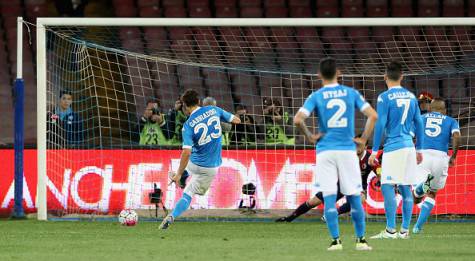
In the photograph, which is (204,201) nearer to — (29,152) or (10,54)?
(29,152)

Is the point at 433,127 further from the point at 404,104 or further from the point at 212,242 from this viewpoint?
the point at 212,242

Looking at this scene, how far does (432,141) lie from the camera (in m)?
14.5

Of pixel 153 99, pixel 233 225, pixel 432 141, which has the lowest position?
pixel 233 225

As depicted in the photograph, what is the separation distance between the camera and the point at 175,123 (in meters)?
17.4

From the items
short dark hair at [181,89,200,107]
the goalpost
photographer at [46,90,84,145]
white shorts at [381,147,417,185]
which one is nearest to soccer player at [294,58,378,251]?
white shorts at [381,147,417,185]

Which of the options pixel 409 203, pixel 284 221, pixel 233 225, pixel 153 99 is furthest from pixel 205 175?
pixel 153 99

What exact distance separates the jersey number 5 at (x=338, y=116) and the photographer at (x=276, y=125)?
22.6 feet

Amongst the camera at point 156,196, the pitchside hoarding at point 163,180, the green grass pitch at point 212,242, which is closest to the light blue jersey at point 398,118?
the green grass pitch at point 212,242

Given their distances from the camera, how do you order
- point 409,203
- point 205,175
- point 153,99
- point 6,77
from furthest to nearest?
1. point 6,77
2. point 153,99
3. point 205,175
4. point 409,203

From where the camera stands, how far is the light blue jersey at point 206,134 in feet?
46.3

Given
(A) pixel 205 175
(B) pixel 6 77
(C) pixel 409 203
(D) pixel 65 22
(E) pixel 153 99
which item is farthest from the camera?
(B) pixel 6 77

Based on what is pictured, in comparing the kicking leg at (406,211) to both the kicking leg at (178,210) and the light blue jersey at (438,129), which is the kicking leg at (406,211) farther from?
the kicking leg at (178,210)

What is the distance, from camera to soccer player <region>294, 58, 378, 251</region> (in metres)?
10.2

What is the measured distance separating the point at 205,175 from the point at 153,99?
5.29m
